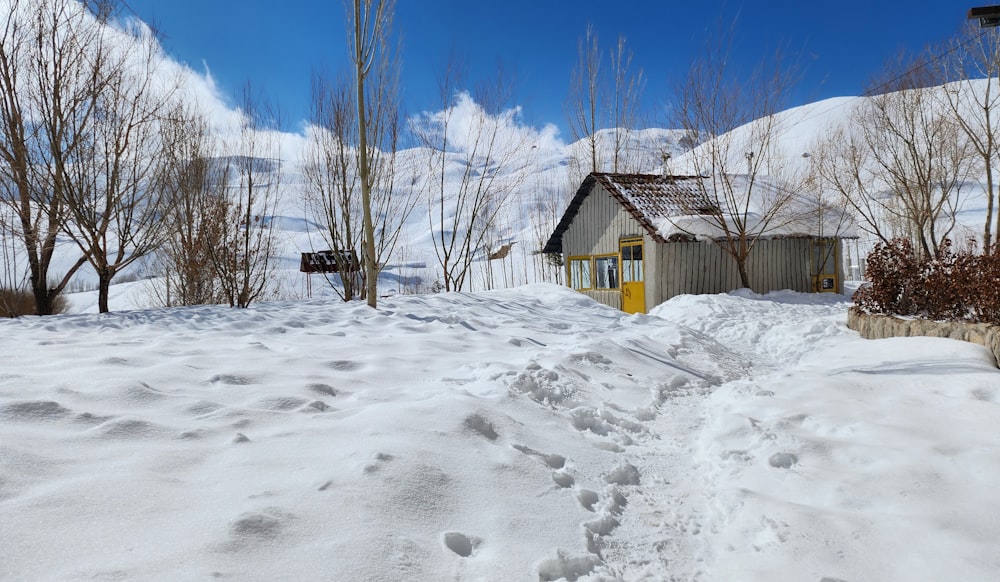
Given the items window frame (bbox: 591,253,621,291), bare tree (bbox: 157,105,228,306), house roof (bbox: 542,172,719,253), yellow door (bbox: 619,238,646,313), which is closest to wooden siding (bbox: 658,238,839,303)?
yellow door (bbox: 619,238,646,313)

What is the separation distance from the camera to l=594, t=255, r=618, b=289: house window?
13883 mm

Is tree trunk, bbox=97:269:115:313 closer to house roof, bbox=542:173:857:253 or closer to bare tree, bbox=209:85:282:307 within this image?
bare tree, bbox=209:85:282:307

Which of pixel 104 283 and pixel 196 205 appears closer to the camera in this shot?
pixel 104 283

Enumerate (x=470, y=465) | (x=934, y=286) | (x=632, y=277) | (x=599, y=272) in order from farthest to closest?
(x=599, y=272)
(x=632, y=277)
(x=934, y=286)
(x=470, y=465)

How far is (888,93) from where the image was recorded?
14.7 m

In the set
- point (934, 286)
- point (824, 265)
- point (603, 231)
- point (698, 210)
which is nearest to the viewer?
point (934, 286)

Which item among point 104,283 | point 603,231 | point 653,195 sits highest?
point 653,195

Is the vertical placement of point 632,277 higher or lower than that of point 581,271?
lower

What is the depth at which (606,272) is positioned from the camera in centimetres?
1422

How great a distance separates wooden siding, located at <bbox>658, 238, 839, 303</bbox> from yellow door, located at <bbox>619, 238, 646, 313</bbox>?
0.61 m

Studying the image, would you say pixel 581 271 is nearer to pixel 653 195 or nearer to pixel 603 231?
pixel 603 231

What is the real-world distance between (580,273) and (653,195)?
3.14 m

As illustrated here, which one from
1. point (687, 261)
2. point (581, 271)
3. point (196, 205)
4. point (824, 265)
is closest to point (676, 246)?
point (687, 261)

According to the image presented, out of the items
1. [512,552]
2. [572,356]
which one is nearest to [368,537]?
[512,552]
